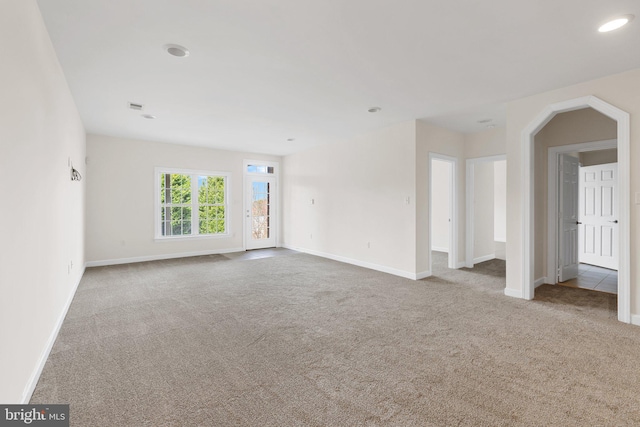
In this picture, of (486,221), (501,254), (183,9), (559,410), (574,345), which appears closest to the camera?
(559,410)

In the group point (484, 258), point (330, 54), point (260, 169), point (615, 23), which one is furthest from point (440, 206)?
point (330, 54)

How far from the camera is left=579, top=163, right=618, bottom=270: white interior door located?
17.9 feet

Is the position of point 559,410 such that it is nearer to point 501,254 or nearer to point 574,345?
point 574,345

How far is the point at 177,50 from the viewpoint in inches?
107

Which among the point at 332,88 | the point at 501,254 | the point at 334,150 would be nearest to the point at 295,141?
the point at 334,150

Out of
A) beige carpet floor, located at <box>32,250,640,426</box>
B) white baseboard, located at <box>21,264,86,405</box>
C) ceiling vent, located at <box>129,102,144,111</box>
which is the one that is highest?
ceiling vent, located at <box>129,102,144,111</box>

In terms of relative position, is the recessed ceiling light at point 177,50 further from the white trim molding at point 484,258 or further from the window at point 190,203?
the white trim molding at point 484,258

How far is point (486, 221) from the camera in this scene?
6.61 metres

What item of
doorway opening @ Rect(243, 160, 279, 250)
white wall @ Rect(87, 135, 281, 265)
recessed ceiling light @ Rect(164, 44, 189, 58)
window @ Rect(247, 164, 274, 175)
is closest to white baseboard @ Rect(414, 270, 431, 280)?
recessed ceiling light @ Rect(164, 44, 189, 58)

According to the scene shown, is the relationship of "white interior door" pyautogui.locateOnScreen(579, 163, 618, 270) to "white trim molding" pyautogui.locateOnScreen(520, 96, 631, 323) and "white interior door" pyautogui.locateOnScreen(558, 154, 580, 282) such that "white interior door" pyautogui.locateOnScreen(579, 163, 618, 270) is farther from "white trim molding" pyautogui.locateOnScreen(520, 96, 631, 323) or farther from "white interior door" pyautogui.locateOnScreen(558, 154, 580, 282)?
"white trim molding" pyautogui.locateOnScreen(520, 96, 631, 323)

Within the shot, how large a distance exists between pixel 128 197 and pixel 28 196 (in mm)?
4846

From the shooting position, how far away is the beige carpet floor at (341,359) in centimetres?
179

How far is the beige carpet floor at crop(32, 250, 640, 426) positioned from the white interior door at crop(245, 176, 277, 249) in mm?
3835

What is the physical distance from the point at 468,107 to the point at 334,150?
9.89 ft
